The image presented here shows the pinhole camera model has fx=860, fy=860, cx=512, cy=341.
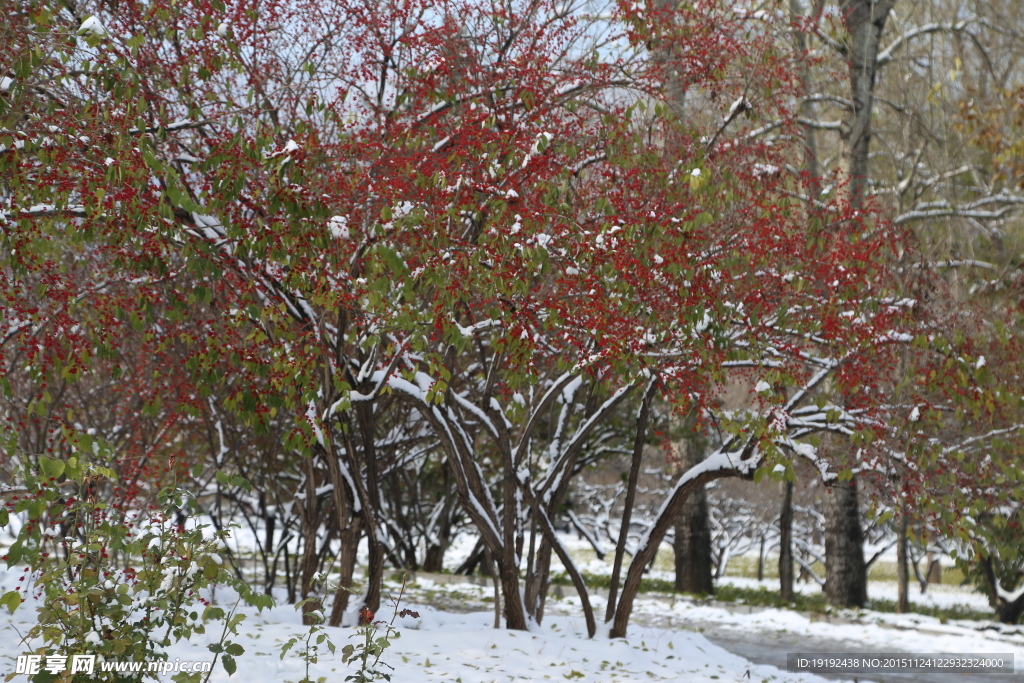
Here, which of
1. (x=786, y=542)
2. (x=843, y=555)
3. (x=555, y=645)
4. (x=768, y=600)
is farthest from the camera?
(x=786, y=542)

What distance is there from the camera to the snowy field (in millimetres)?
6523

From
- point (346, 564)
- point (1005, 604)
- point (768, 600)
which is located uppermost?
point (346, 564)

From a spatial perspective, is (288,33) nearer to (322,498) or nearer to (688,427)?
(322,498)

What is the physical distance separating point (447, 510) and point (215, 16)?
9.79m

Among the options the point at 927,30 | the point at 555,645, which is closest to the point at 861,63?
the point at 927,30

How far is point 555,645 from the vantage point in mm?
7879

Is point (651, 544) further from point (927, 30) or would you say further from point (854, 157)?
point (927, 30)

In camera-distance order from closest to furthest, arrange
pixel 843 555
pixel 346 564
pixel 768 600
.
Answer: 1. pixel 346 564
2. pixel 843 555
3. pixel 768 600

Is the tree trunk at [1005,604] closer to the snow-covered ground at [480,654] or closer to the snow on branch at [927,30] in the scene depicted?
the snow-covered ground at [480,654]

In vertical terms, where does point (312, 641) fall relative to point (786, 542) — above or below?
below

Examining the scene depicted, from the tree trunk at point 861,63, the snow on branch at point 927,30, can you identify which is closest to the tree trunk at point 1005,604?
the tree trunk at point 861,63


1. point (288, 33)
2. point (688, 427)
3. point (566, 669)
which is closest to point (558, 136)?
point (288, 33)

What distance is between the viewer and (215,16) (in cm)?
718

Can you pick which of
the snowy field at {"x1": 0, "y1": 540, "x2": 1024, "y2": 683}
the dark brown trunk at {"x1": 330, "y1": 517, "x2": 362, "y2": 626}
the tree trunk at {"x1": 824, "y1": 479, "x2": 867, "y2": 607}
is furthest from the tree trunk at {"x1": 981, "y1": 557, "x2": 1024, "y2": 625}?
the dark brown trunk at {"x1": 330, "y1": 517, "x2": 362, "y2": 626}
